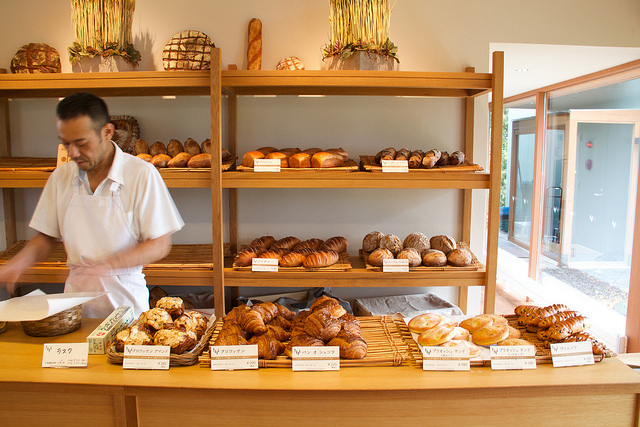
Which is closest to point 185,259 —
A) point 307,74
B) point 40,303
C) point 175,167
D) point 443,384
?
point 175,167

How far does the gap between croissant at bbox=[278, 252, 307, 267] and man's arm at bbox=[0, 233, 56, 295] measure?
1.01 meters

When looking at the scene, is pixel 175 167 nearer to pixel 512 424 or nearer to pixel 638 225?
pixel 512 424

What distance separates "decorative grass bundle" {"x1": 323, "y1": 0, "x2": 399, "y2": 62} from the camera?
2104mm

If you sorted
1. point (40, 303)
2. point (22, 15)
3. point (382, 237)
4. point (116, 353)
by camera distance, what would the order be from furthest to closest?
point (22, 15)
point (382, 237)
point (40, 303)
point (116, 353)

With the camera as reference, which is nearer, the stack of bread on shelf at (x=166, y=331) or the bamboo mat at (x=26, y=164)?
the stack of bread on shelf at (x=166, y=331)

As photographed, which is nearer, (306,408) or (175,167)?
(306,408)

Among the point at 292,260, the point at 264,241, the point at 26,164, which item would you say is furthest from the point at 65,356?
the point at 26,164

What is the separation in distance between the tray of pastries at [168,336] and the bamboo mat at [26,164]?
137cm

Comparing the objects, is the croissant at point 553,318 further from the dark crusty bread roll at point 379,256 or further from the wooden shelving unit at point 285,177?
the dark crusty bread roll at point 379,256

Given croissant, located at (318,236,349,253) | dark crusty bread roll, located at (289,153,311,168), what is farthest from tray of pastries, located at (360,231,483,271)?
dark crusty bread roll, located at (289,153,311,168)

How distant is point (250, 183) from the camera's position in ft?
7.02

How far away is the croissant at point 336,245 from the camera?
239 cm

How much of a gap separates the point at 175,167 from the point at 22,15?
141 cm

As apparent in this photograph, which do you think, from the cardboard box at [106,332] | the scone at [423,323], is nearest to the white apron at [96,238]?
the cardboard box at [106,332]
